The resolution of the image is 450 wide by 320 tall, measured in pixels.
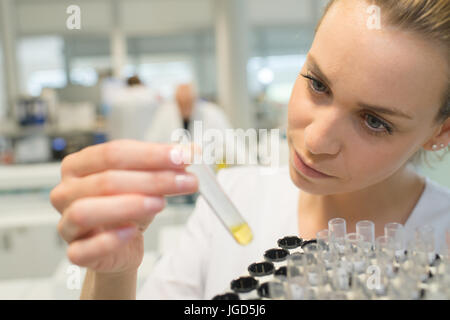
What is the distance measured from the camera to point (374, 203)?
52cm

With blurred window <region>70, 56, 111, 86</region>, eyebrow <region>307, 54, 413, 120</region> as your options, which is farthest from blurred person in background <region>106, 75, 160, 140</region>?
blurred window <region>70, 56, 111, 86</region>

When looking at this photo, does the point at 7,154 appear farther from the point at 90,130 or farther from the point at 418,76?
the point at 418,76

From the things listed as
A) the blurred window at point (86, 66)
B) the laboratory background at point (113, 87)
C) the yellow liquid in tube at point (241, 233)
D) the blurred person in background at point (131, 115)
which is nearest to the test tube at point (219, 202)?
the yellow liquid in tube at point (241, 233)

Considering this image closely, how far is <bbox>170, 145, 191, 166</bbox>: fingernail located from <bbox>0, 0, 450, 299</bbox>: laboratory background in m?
0.23

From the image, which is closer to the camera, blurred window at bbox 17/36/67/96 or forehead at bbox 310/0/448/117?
forehead at bbox 310/0/448/117

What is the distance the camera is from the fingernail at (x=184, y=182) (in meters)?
0.32

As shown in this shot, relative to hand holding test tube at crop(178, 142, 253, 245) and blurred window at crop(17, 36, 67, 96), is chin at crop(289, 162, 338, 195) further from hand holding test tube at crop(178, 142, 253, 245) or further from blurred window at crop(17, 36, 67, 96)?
blurred window at crop(17, 36, 67, 96)

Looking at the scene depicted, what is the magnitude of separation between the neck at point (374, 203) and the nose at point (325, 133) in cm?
11

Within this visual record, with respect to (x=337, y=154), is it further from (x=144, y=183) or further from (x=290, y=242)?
(x=144, y=183)

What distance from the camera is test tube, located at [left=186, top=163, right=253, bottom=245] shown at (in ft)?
1.11

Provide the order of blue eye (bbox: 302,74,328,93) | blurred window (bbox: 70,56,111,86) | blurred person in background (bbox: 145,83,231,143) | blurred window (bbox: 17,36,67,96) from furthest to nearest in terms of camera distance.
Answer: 1. blurred window (bbox: 70,56,111,86)
2. blurred window (bbox: 17,36,67,96)
3. blurred person in background (bbox: 145,83,231,143)
4. blue eye (bbox: 302,74,328,93)

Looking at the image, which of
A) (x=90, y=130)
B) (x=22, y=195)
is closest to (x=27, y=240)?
(x=22, y=195)

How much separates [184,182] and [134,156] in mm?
44
